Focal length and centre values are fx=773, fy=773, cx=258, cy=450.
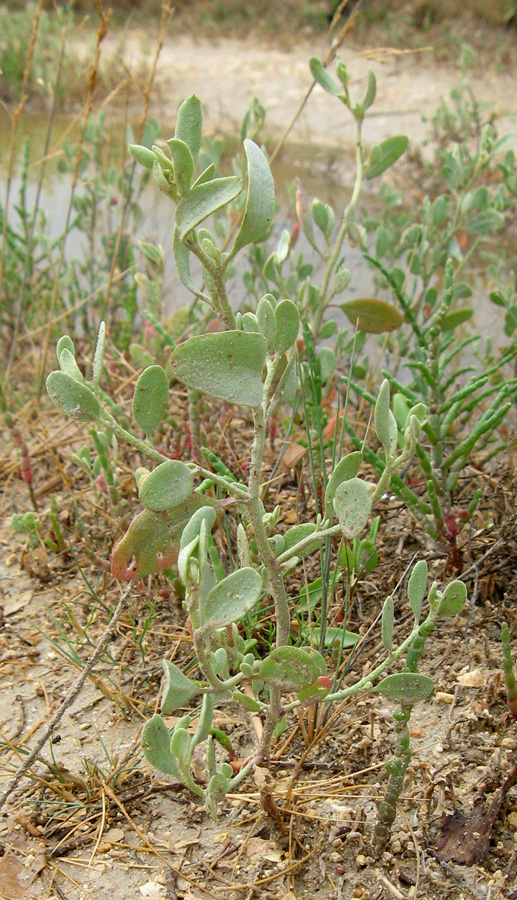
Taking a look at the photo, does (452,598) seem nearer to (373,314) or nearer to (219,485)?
(219,485)

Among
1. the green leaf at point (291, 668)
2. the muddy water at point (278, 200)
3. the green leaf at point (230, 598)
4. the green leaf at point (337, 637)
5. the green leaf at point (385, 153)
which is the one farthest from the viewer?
the muddy water at point (278, 200)

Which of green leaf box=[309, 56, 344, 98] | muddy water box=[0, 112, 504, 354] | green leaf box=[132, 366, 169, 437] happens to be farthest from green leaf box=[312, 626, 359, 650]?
muddy water box=[0, 112, 504, 354]

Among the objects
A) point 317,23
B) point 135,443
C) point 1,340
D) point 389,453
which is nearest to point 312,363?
point 389,453

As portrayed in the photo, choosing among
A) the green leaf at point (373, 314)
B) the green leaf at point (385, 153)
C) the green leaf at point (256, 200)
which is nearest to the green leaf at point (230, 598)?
the green leaf at point (256, 200)

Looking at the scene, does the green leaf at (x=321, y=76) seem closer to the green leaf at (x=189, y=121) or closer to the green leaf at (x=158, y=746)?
the green leaf at (x=189, y=121)

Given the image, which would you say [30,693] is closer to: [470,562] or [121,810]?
[121,810]

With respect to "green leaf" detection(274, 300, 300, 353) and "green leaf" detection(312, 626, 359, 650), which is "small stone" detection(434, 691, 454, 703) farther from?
"green leaf" detection(274, 300, 300, 353)
